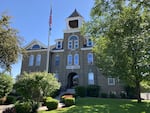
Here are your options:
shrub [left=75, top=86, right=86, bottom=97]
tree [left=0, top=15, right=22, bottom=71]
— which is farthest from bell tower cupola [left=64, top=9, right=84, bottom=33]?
tree [left=0, top=15, right=22, bottom=71]

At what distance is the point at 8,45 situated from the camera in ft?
50.3

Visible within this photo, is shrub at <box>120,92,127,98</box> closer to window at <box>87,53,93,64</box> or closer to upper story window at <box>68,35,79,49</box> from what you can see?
window at <box>87,53,93,64</box>

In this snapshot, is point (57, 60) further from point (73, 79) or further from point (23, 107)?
point (23, 107)

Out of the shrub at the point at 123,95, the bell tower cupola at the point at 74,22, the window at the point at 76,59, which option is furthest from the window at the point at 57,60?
the shrub at the point at 123,95

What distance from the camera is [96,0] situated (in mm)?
14008

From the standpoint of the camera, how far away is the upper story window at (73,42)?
37.0m

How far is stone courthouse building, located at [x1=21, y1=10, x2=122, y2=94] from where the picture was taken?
33.9 metres

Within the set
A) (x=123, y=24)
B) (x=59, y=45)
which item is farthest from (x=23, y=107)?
(x=59, y=45)

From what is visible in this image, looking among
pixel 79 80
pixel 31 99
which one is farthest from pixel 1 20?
pixel 79 80

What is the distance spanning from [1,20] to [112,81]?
2292 centimetres

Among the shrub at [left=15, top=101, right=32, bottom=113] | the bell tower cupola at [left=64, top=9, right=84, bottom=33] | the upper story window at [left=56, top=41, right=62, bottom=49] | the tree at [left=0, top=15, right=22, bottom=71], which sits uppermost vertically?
the bell tower cupola at [left=64, top=9, right=84, bottom=33]

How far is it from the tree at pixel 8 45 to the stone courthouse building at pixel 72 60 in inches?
690

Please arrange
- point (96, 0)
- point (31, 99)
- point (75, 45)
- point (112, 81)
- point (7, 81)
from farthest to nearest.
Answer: point (75, 45), point (112, 81), point (7, 81), point (31, 99), point (96, 0)

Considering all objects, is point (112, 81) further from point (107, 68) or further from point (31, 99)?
point (31, 99)
